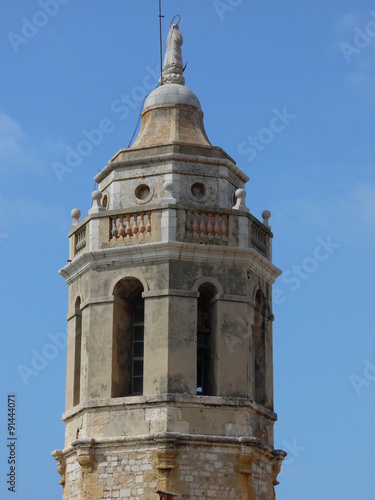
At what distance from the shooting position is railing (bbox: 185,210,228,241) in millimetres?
31672

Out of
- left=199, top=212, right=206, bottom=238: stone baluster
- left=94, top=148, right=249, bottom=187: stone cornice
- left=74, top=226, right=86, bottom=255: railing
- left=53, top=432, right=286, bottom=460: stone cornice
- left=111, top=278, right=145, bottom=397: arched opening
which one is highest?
left=94, top=148, right=249, bottom=187: stone cornice

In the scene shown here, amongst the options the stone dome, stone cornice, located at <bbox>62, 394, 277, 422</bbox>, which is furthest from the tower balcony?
stone cornice, located at <bbox>62, 394, 277, 422</bbox>

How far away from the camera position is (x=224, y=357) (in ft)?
102

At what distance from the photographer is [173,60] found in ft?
114

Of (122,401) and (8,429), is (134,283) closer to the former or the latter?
(122,401)

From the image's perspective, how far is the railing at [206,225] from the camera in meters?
31.7

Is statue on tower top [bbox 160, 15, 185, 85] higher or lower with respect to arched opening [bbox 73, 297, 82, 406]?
higher

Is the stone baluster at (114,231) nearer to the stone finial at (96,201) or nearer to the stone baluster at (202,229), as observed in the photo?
the stone finial at (96,201)

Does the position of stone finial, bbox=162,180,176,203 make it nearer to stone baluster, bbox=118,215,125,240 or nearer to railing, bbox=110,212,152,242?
railing, bbox=110,212,152,242

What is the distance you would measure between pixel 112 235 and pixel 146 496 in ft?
19.2

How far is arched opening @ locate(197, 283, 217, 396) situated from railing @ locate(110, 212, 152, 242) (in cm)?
174

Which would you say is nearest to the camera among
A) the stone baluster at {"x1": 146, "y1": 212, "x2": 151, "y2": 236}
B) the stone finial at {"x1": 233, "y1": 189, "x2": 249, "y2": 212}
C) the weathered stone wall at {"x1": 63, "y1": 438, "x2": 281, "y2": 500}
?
the weathered stone wall at {"x1": 63, "y1": 438, "x2": 281, "y2": 500}

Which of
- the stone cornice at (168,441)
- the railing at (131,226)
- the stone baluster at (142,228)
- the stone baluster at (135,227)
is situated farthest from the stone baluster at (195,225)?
the stone cornice at (168,441)

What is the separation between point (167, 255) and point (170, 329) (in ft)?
5.31
